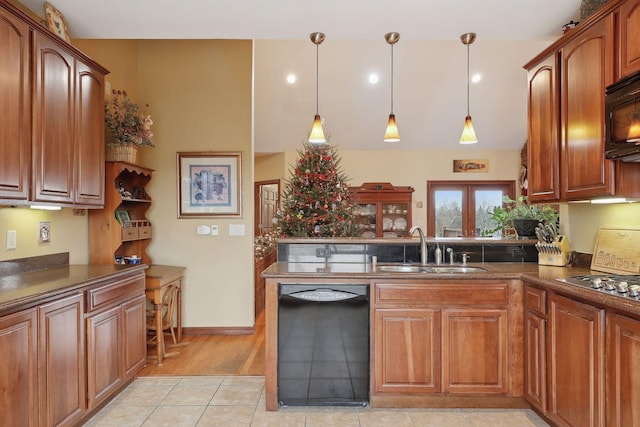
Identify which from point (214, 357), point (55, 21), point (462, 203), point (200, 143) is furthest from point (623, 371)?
point (462, 203)

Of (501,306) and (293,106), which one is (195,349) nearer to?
Answer: (501,306)

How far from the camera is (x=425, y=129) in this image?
6852mm

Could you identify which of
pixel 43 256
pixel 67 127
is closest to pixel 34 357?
pixel 43 256

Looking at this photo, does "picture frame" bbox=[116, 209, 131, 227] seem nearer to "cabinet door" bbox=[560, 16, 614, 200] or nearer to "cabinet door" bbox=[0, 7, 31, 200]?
"cabinet door" bbox=[0, 7, 31, 200]

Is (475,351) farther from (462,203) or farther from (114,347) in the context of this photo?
(462,203)

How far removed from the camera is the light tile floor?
2334 millimetres

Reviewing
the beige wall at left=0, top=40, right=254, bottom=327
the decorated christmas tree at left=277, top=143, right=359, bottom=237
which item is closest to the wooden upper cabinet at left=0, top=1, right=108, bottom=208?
the beige wall at left=0, top=40, right=254, bottom=327

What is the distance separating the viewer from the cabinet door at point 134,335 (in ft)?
8.75

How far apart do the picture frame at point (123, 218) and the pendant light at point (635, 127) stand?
3.52 meters

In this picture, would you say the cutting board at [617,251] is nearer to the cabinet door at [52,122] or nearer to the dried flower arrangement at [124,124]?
the cabinet door at [52,122]

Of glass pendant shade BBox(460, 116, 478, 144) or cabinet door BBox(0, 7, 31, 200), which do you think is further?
glass pendant shade BBox(460, 116, 478, 144)

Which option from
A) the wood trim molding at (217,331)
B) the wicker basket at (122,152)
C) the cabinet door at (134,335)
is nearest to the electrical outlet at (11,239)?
the cabinet door at (134,335)

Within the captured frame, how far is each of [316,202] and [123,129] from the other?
6.03 feet

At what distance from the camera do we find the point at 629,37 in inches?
75.6
